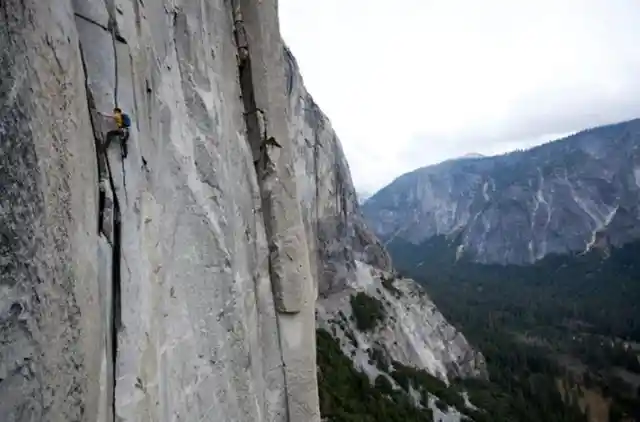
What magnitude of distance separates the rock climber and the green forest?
59.4 meters

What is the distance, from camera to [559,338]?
127375mm

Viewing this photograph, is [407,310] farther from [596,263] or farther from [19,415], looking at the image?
[596,263]

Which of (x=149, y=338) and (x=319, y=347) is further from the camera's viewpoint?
(x=319, y=347)

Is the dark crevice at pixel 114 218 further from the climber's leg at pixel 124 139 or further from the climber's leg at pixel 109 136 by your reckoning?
the climber's leg at pixel 124 139

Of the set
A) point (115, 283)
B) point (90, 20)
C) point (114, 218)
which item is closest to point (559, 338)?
point (115, 283)

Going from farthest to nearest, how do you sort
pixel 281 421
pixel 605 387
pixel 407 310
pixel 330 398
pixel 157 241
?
pixel 605 387 → pixel 407 310 → pixel 330 398 → pixel 281 421 → pixel 157 241

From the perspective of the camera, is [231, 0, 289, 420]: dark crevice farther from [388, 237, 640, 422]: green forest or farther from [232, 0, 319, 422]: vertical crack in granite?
[388, 237, 640, 422]: green forest

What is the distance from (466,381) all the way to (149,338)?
229ft

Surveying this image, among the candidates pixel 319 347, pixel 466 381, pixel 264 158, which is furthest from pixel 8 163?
pixel 466 381

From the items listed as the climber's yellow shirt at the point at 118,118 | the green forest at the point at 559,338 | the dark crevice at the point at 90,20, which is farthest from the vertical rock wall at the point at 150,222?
the green forest at the point at 559,338

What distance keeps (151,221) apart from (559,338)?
13829 cm

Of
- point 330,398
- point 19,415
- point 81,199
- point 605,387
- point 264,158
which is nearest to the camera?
point 19,415

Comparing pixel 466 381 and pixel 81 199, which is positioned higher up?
pixel 81 199

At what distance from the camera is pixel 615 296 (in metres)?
162
